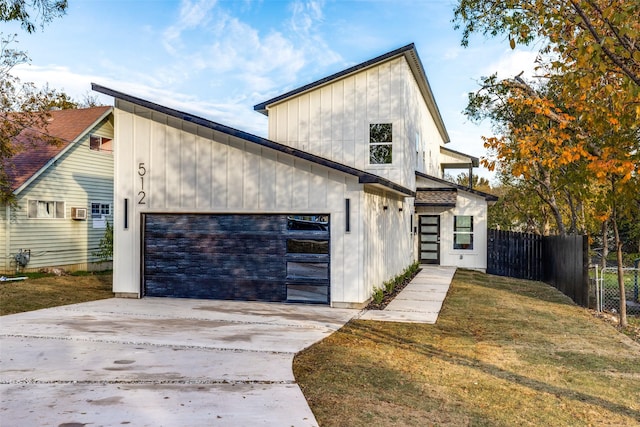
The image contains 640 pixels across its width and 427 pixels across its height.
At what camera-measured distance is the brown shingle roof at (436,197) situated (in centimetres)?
1864

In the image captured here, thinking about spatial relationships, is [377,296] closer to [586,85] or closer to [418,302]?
[418,302]

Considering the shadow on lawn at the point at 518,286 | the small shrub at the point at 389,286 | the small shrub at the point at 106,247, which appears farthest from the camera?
the small shrub at the point at 106,247

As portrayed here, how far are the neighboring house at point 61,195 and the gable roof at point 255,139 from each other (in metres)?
7.13

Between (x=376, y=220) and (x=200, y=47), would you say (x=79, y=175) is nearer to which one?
(x=200, y=47)

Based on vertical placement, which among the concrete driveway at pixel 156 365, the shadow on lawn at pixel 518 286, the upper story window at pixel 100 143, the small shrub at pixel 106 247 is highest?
the upper story window at pixel 100 143

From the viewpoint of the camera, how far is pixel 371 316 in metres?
9.74

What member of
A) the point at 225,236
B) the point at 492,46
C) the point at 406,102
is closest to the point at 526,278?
the point at 406,102

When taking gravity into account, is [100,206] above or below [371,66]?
below

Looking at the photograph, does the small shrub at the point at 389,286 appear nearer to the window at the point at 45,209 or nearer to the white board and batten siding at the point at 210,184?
the white board and batten siding at the point at 210,184

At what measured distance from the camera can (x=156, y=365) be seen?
5.98 metres

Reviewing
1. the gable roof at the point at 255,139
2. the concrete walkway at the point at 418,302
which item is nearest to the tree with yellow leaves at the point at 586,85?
the gable roof at the point at 255,139

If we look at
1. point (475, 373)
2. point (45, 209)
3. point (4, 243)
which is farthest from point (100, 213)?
point (475, 373)

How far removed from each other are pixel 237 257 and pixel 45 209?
1041cm

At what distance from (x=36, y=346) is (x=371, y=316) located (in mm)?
5671
